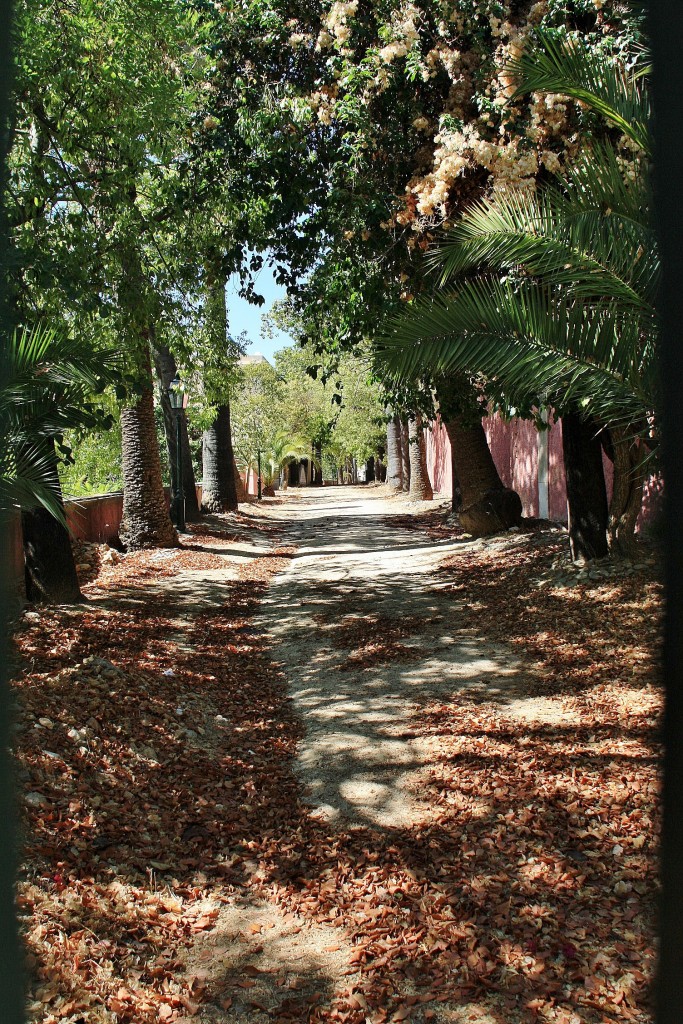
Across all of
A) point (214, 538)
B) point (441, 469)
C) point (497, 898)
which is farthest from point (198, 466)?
point (497, 898)

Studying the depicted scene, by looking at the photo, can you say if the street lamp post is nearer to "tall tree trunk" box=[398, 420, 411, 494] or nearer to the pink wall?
the pink wall

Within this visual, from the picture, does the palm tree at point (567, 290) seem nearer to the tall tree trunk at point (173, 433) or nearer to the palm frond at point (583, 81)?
the palm frond at point (583, 81)

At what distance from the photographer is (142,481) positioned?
1356 centimetres

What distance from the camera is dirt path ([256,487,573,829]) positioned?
5168 millimetres

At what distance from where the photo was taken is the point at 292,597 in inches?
445

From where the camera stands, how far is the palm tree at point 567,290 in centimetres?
302

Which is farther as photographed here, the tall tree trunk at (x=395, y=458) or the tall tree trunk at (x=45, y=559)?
the tall tree trunk at (x=395, y=458)

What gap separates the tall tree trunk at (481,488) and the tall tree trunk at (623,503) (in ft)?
12.6

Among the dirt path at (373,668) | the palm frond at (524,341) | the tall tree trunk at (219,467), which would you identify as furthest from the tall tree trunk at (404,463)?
the palm frond at (524,341)

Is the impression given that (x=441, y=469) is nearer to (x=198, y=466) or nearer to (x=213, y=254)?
(x=198, y=466)

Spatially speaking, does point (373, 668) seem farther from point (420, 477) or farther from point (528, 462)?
point (420, 477)

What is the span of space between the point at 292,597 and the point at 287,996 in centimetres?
822

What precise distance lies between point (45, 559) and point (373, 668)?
3.80 meters

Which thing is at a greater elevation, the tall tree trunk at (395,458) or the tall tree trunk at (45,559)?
the tall tree trunk at (395,458)
